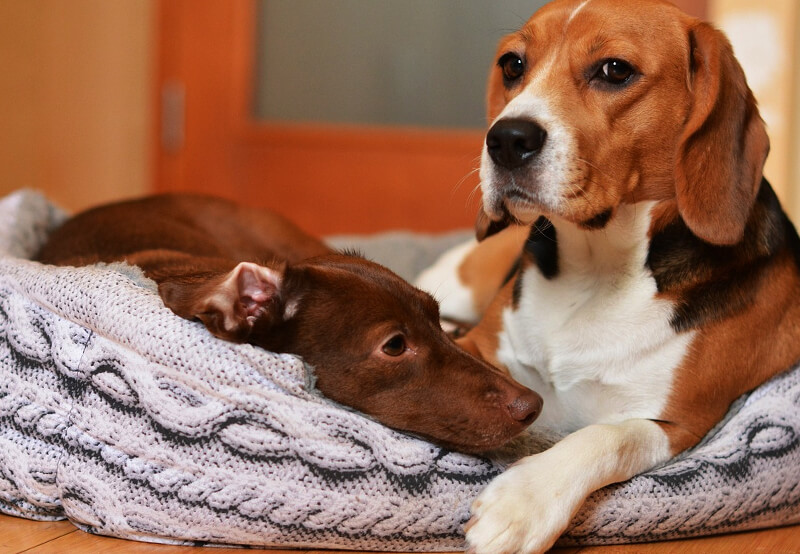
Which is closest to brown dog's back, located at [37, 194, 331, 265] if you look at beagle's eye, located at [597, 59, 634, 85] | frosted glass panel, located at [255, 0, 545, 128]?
beagle's eye, located at [597, 59, 634, 85]

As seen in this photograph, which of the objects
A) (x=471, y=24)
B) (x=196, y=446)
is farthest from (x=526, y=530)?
(x=471, y=24)

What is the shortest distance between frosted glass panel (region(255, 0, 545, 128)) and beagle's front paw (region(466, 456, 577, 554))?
12.5ft

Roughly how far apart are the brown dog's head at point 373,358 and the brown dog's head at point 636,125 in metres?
0.40

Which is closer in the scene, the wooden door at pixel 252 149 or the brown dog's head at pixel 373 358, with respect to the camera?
the brown dog's head at pixel 373 358

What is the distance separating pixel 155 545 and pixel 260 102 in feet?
14.6

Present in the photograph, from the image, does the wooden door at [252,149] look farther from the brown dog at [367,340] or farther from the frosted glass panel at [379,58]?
the brown dog at [367,340]

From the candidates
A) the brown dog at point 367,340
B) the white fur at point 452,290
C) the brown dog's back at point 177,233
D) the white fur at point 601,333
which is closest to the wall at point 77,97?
the brown dog's back at point 177,233

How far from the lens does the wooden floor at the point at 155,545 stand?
2.08m

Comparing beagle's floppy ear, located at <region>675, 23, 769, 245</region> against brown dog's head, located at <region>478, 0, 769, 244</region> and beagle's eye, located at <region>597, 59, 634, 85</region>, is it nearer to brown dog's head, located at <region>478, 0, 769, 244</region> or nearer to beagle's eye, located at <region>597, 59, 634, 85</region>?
brown dog's head, located at <region>478, 0, 769, 244</region>

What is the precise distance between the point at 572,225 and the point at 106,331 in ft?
3.70

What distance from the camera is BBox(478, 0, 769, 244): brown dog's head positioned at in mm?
2205

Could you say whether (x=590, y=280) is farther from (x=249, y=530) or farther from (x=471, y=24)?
(x=471, y=24)

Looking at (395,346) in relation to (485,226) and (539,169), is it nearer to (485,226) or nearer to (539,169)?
(539,169)

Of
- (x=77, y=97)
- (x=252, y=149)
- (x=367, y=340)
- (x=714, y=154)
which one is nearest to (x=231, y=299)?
(x=367, y=340)
